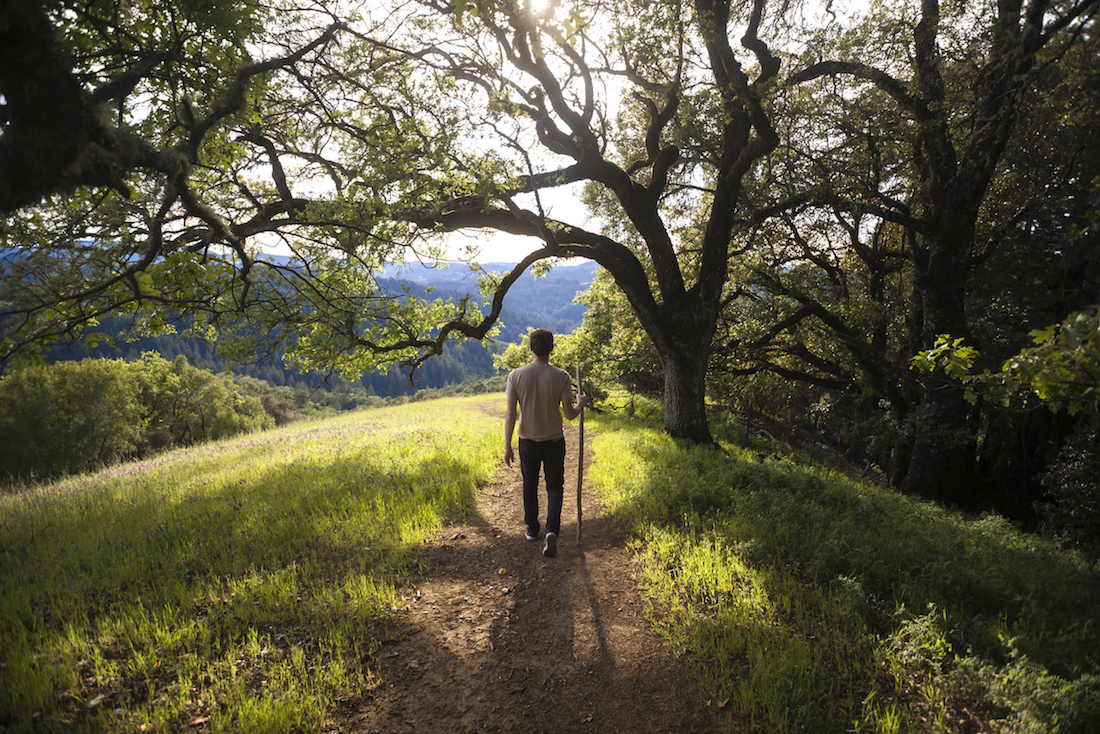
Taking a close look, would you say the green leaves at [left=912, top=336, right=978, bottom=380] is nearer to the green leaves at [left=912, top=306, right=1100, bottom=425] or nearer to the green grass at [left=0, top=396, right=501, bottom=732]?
the green leaves at [left=912, top=306, right=1100, bottom=425]

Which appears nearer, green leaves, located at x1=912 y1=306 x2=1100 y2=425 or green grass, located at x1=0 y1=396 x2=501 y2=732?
green leaves, located at x1=912 y1=306 x2=1100 y2=425

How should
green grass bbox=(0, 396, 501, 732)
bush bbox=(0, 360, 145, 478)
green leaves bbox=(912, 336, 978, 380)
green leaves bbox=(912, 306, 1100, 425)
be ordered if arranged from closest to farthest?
green leaves bbox=(912, 306, 1100, 425) < green grass bbox=(0, 396, 501, 732) < green leaves bbox=(912, 336, 978, 380) < bush bbox=(0, 360, 145, 478)

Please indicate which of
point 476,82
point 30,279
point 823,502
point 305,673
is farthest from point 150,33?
point 823,502

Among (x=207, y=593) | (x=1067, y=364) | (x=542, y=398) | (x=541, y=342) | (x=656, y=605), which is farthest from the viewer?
(x=541, y=342)

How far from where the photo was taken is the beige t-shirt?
5594mm

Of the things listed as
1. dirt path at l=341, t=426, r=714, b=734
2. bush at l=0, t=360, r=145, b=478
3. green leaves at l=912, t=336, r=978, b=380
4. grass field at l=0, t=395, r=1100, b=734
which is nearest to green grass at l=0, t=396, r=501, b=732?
grass field at l=0, t=395, r=1100, b=734

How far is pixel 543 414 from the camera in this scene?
5590mm

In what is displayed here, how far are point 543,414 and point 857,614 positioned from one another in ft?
12.1

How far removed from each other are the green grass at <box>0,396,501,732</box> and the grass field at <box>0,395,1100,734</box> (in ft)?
0.08

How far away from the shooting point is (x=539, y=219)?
399 inches

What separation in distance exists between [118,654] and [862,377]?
19413 millimetres

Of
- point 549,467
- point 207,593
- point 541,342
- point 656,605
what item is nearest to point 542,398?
point 541,342

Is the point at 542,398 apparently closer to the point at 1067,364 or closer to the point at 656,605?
the point at 656,605

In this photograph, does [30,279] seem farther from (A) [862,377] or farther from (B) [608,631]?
(A) [862,377]
